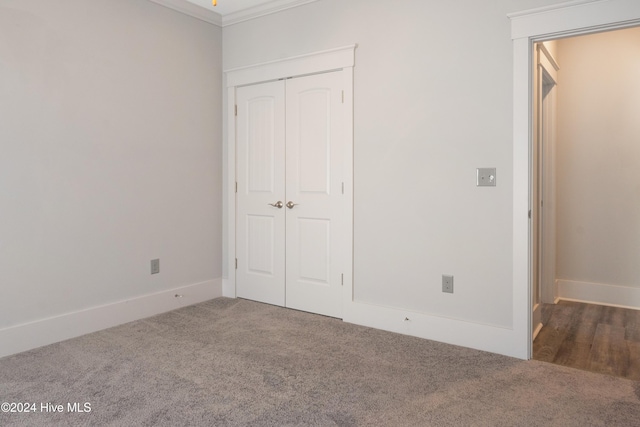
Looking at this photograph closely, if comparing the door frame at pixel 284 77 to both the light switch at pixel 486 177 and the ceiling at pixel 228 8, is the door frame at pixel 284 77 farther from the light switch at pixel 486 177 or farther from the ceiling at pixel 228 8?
the light switch at pixel 486 177

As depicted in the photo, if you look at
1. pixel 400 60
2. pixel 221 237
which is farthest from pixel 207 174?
pixel 400 60

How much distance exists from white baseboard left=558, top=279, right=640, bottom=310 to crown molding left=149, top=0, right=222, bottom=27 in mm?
4273

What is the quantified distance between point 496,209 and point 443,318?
87cm

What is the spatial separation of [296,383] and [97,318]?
1.84 metres

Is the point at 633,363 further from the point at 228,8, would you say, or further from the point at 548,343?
the point at 228,8

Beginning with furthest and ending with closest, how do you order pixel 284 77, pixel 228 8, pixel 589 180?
pixel 589 180 → pixel 228 8 → pixel 284 77

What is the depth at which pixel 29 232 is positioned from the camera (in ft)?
10.1

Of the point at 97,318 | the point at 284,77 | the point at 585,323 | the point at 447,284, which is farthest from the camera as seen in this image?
the point at 284,77

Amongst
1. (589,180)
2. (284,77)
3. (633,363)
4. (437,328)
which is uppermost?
(284,77)

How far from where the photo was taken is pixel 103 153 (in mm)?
3498

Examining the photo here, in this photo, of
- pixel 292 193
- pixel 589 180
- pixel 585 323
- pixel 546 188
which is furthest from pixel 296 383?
pixel 589 180

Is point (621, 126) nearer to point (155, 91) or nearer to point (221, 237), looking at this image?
point (221, 237)

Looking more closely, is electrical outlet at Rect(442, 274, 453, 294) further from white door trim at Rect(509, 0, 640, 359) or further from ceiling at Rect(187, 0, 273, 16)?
ceiling at Rect(187, 0, 273, 16)

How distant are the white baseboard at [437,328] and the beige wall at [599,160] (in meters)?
1.97
